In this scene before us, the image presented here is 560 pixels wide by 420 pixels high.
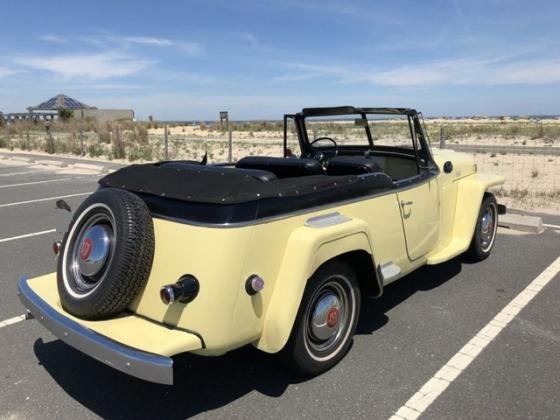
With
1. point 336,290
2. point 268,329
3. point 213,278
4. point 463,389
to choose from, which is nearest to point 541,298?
point 463,389

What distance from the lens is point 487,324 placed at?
4.15 meters

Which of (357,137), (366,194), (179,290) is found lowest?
(179,290)

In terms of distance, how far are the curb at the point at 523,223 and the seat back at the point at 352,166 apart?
13.1ft

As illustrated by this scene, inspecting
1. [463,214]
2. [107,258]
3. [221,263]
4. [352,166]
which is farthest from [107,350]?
[463,214]

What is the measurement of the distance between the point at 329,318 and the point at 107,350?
4.59ft

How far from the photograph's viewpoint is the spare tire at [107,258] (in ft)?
9.43

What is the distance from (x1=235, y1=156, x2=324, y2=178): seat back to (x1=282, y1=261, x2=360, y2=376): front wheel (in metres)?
0.74

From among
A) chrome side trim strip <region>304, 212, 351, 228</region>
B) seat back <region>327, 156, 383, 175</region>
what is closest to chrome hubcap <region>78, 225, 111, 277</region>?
chrome side trim strip <region>304, 212, 351, 228</region>

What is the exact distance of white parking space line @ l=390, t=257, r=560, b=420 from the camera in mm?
3003

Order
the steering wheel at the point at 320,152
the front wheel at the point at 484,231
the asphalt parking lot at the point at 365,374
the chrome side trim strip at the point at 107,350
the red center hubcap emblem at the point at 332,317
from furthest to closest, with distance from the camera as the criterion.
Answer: the front wheel at the point at 484,231 < the steering wheel at the point at 320,152 < the red center hubcap emblem at the point at 332,317 < the asphalt parking lot at the point at 365,374 < the chrome side trim strip at the point at 107,350

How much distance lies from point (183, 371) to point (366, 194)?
5.63 feet

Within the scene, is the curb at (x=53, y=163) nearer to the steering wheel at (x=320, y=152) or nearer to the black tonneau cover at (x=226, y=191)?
the steering wheel at (x=320, y=152)

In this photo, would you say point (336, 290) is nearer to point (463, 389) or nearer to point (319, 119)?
point (463, 389)

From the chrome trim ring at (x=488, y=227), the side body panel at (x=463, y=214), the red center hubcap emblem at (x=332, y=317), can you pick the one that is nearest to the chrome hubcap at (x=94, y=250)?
the red center hubcap emblem at (x=332, y=317)
